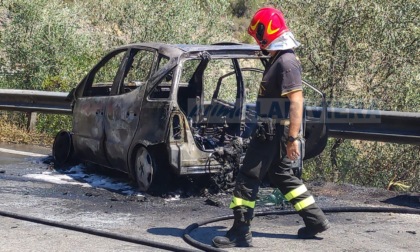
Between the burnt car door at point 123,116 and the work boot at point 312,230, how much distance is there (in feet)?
8.52

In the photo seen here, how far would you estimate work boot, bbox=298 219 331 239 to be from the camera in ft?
21.5

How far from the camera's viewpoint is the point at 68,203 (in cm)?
820

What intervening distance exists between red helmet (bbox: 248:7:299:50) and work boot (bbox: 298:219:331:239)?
4.90ft

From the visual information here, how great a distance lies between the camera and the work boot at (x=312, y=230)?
655cm

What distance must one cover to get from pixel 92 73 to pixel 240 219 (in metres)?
4.26

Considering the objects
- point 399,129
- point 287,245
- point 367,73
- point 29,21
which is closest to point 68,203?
point 287,245

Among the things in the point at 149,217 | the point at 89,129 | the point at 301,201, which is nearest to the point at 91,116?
the point at 89,129

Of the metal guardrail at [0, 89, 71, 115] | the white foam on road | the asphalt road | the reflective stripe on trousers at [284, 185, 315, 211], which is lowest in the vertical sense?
the asphalt road

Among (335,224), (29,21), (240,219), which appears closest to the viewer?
(240,219)

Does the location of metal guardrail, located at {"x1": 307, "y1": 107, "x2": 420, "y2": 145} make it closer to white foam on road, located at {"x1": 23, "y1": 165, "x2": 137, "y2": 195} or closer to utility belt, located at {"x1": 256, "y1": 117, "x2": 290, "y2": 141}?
white foam on road, located at {"x1": 23, "y1": 165, "x2": 137, "y2": 195}

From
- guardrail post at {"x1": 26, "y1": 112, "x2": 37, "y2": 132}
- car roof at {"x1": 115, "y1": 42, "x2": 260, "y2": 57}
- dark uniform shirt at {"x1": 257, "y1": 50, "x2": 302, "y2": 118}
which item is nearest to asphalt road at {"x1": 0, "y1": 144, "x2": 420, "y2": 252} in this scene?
dark uniform shirt at {"x1": 257, "y1": 50, "x2": 302, "y2": 118}

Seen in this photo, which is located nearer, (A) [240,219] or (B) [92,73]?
(A) [240,219]

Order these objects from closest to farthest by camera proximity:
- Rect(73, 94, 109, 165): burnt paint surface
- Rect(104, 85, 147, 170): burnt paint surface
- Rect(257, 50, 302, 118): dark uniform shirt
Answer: Rect(257, 50, 302, 118): dark uniform shirt → Rect(104, 85, 147, 170): burnt paint surface → Rect(73, 94, 109, 165): burnt paint surface

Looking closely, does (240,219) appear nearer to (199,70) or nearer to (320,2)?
(199,70)
